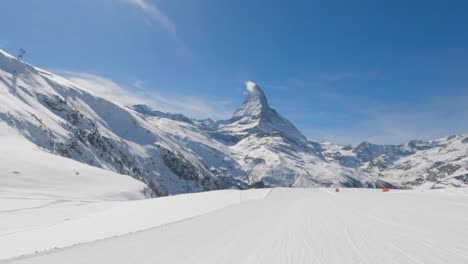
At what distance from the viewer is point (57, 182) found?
35.3 m

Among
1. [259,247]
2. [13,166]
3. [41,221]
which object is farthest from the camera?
[13,166]

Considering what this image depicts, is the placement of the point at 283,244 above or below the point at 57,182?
above

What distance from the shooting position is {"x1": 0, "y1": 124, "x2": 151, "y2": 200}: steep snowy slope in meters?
30.6

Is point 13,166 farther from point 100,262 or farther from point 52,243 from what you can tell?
point 100,262

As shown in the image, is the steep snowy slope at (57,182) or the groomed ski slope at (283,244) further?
the steep snowy slope at (57,182)

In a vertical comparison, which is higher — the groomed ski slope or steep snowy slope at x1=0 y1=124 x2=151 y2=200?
the groomed ski slope

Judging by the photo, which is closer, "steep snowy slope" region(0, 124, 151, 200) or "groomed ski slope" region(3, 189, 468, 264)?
"groomed ski slope" region(3, 189, 468, 264)

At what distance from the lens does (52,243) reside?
9.18m

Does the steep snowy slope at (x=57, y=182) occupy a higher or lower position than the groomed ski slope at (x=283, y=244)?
lower

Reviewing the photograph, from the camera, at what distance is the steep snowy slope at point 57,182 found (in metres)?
30.6

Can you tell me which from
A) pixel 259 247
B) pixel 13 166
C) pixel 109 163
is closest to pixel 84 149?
pixel 109 163

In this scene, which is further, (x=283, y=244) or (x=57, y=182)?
(x=57, y=182)

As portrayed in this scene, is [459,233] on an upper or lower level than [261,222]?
upper

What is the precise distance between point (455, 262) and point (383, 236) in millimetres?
2821
